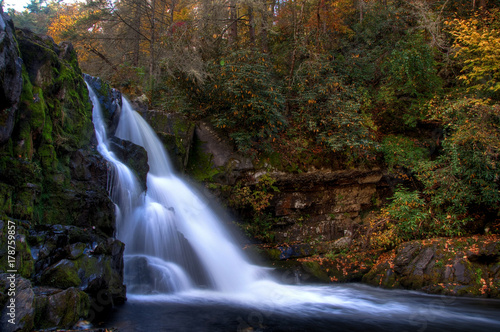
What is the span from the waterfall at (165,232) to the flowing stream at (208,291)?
25mm

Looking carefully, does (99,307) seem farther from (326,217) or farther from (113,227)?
(326,217)

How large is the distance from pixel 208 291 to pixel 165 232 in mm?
1777

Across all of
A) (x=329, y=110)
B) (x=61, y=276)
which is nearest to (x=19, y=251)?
(x=61, y=276)

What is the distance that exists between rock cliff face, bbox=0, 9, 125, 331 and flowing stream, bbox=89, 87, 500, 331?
675mm

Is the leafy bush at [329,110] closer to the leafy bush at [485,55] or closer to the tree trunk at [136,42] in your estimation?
the leafy bush at [485,55]

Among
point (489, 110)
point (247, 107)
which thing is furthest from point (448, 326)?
point (247, 107)

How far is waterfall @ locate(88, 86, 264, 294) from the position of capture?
263 inches

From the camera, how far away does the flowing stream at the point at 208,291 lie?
5293 millimetres

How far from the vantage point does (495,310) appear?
609 cm

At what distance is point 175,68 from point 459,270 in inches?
423

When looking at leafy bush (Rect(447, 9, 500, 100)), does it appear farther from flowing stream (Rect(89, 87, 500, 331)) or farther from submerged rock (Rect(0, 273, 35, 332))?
submerged rock (Rect(0, 273, 35, 332))

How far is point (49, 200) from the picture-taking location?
526cm

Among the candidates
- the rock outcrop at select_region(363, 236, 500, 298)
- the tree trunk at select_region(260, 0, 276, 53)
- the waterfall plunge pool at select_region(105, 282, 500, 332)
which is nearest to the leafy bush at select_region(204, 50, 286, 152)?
the tree trunk at select_region(260, 0, 276, 53)

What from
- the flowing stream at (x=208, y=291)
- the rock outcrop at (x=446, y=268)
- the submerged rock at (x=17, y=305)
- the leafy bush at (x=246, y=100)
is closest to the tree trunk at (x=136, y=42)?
the leafy bush at (x=246, y=100)
